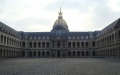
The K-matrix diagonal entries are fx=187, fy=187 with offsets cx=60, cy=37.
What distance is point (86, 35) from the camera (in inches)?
3932

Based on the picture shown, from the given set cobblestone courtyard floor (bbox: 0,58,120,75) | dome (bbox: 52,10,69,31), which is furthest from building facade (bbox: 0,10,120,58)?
cobblestone courtyard floor (bbox: 0,58,120,75)

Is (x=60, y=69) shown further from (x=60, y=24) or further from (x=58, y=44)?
(x=60, y=24)

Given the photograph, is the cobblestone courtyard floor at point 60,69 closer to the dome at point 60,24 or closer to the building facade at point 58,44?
the building facade at point 58,44

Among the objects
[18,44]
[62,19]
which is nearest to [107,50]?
[18,44]

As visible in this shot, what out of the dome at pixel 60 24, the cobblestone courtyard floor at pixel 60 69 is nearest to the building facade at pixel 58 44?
A: the dome at pixel 60 24

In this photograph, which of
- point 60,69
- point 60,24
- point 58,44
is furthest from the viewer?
point 60,24

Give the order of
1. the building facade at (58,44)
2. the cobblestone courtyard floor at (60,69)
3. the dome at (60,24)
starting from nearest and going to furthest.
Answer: the cobblestone courtyard floor at (60,69), the building facade at (58,44), the dome at (60,24)

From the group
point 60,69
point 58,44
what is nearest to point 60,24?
point 58,44

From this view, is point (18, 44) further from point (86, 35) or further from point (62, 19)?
point (62, 19)

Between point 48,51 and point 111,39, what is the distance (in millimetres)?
39788

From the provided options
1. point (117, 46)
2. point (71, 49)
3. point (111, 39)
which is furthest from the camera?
point (71, 49)

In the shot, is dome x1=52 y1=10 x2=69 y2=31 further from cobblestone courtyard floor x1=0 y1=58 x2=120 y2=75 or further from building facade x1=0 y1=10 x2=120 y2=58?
cobblestone courtyard floor x1=0 y1=58 x2=120 y2=75

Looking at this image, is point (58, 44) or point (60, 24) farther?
point (60, 24)

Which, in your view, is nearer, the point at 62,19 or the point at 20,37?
the point at 20,37
